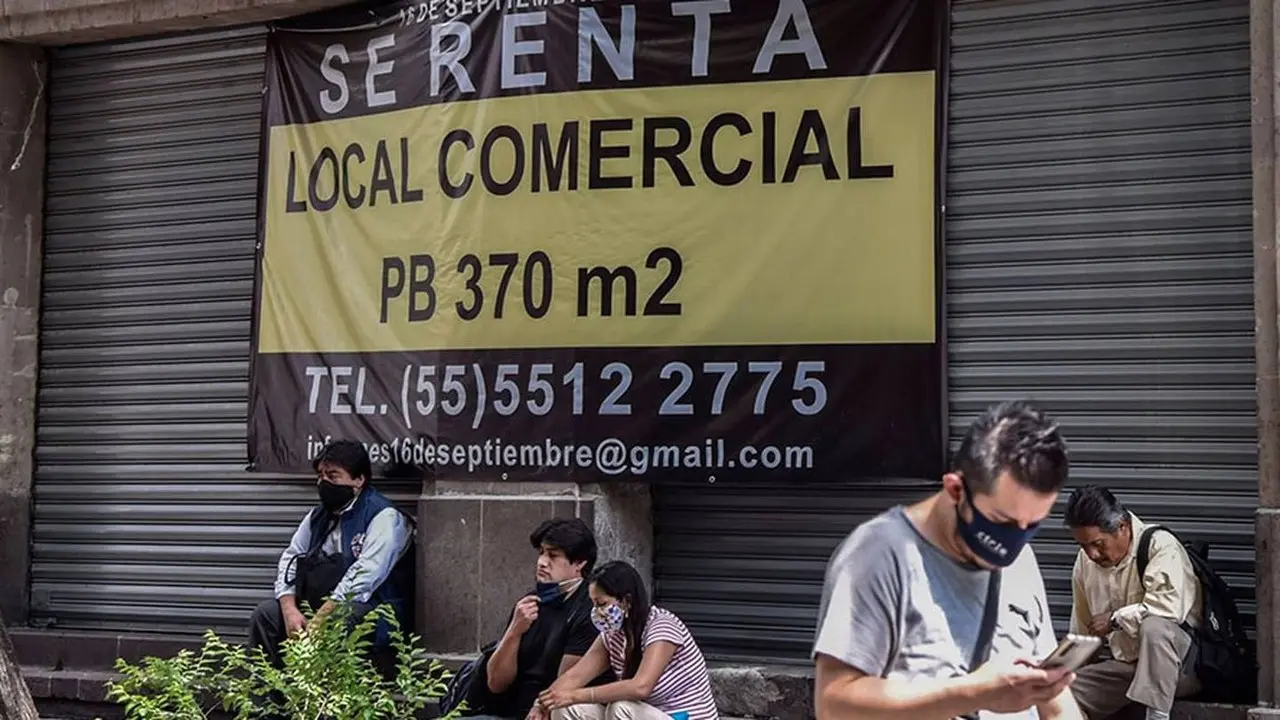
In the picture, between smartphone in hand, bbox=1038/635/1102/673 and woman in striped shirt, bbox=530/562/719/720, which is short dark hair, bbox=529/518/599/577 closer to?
woman in striped shirt, bbox=530/562/719/720

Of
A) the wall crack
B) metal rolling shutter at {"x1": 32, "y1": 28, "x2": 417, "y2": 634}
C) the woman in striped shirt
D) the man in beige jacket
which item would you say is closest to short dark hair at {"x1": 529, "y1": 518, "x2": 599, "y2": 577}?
the woman in striped shirt

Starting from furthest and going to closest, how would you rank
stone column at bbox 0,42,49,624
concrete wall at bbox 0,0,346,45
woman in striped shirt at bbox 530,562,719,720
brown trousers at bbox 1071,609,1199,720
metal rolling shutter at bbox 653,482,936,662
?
stone column at bbox 0,42,49,624, concrete wall at bbox 0,0,346,45, metal rolling shutter at bbox 653,482,936,662, woman in striped shirt at bbox 530,562,719,720, brown trousers at bbox 1071,609,1199,720

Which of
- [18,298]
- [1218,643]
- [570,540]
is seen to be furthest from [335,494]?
[1218,643]

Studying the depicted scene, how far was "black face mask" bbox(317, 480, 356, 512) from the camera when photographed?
938cm

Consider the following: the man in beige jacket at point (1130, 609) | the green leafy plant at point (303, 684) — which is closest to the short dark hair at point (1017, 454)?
the green leafy plant at point (303, 684)

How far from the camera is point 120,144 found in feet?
37.4

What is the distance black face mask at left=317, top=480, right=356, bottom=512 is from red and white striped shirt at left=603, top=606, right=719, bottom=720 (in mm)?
2097

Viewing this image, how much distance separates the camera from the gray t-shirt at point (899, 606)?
3615mm

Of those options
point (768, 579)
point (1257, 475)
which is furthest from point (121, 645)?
point (1257, 475)

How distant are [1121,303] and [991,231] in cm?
71

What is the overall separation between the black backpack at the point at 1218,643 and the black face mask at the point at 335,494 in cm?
397

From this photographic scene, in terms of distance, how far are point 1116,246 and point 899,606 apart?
5.20 m

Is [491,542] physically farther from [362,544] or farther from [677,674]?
[677,674]

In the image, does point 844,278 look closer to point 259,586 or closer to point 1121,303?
point 1121,303
